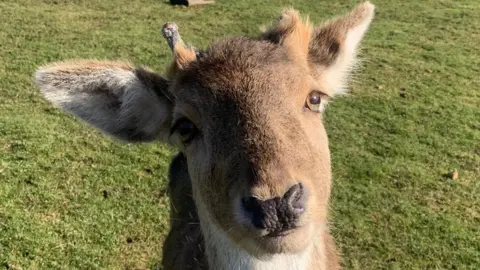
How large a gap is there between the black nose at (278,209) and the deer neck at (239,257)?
51cm

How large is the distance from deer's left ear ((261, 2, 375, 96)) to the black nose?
127 centimetres

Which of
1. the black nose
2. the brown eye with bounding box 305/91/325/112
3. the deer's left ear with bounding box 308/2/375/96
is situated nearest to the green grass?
the deer's left ear with bounding box 308/2/375/96

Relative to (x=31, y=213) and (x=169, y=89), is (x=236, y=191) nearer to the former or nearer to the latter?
(x=169, y=89)

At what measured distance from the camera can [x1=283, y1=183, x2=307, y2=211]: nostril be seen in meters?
2.68

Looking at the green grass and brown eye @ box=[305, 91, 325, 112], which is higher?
brown eye @ box=[305, 91, 325, 112]

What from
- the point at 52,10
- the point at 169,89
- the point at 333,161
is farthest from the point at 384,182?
the point at 52,10

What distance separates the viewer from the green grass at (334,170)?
6.03 m

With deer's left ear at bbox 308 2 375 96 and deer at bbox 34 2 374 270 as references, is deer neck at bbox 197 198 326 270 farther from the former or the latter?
deer's left ear at bbox 308 2 375 96

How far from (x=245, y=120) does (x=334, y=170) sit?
15.2 ft

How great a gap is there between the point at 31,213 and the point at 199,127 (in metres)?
3.59

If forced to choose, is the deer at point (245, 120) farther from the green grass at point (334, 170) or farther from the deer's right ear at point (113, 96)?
the green grass at point (334, 170)

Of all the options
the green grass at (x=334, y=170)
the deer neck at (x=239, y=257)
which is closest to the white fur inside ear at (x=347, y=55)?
the deer neck at (x=239, y=257)

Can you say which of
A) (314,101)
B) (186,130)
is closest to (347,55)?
(314,101)

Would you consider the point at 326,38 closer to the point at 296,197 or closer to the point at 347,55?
the point at 347,55
